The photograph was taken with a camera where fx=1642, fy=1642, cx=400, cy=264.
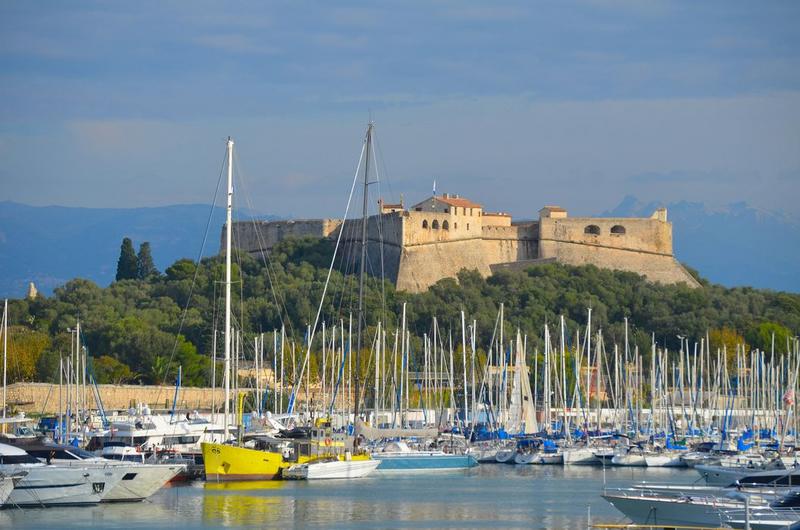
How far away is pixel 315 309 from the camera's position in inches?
2867

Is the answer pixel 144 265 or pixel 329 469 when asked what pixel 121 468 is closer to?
pixel 329 469

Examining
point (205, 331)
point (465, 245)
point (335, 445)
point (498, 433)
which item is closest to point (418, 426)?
point (498, 433)

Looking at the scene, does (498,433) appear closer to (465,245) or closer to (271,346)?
(271,346)

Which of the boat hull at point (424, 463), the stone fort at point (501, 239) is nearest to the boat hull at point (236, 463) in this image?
the boat hull at point (424, 463)

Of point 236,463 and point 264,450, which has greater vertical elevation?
point 264,450

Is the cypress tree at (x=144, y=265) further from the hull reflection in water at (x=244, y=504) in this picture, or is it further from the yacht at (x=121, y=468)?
the yacht at (x=121, y=468)

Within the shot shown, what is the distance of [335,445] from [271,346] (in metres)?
27.3

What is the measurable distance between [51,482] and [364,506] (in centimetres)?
656

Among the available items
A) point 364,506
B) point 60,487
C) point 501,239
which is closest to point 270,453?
point 364,506

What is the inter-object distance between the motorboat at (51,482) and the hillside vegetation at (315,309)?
101 ft

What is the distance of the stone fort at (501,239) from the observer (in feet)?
278

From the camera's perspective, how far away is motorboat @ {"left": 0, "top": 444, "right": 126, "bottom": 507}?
30469 mm

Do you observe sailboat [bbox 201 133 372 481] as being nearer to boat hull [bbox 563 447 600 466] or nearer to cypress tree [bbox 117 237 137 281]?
boat hull [bbox 563 447 600 466]

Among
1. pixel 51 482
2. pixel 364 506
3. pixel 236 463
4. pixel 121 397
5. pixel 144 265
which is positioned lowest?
pixel 364 506
